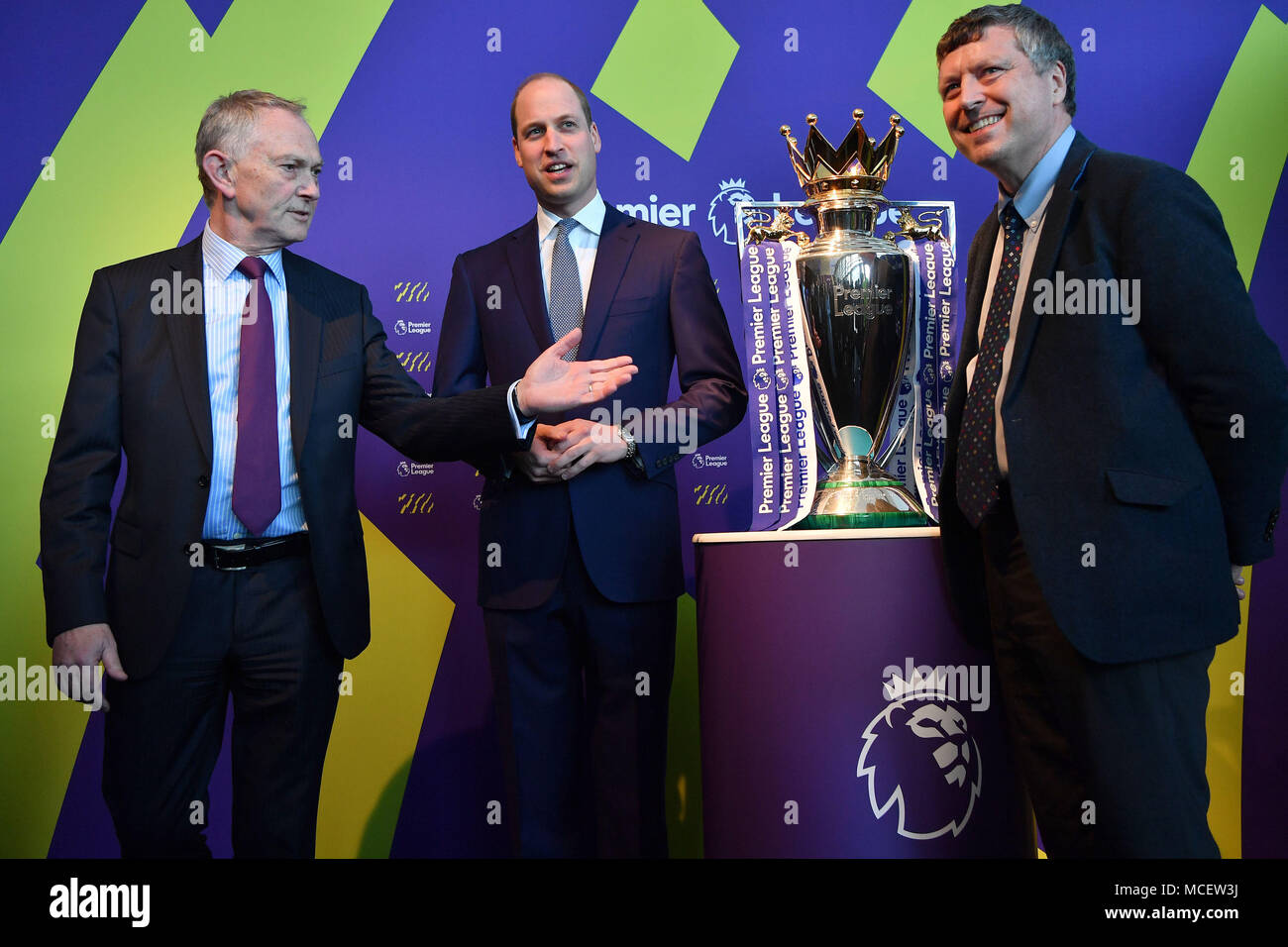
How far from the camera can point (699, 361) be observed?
2303 millimetres

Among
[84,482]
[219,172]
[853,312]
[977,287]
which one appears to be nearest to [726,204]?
[853,312]

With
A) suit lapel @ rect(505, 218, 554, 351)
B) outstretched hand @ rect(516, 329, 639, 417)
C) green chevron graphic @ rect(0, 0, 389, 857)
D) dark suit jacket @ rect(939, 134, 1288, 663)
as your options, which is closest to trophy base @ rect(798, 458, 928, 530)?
dark suit jacket @ rect(939, 134, 1288, 663)

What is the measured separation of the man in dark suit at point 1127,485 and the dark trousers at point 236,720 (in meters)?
1.27

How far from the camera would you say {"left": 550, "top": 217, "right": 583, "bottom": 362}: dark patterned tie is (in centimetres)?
237

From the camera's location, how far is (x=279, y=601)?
2049 mm

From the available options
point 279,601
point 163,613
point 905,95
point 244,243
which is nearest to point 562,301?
point 244,243

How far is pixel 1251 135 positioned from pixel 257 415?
290 centimetres

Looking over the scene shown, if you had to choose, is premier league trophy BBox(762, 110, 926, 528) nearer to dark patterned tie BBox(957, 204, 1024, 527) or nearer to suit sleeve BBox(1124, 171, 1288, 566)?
dark patterned tie BBox(957, 204, 1024, 527)

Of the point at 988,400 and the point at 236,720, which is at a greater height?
the point at 988,400

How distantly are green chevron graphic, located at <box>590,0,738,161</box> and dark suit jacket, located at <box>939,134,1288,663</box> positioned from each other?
1.67 m

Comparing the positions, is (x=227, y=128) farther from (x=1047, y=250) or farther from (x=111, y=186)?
(x=1047, y=250)

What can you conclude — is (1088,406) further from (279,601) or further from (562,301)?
(279,601)

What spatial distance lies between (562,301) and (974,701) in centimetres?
118

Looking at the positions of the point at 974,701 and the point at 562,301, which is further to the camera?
the point at 562,301
